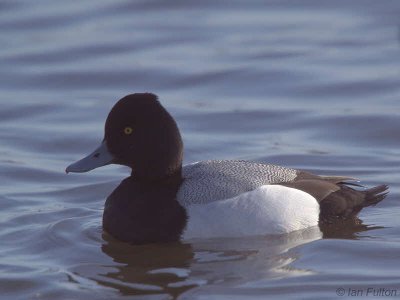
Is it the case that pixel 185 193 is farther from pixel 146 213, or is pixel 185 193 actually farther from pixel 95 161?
pixel 95 161

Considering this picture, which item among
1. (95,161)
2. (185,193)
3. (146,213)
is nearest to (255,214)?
(185,193)

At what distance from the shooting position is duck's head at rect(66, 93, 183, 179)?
25.9 feet

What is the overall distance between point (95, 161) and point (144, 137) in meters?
0.41

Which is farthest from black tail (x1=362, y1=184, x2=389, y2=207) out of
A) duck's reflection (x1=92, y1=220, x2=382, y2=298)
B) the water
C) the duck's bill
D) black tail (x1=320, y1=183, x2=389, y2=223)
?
the duck's bill

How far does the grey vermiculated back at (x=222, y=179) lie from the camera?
7719 millimetres

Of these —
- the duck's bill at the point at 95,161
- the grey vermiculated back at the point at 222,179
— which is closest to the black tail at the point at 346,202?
the grey vermiculated back at the point at 222,179

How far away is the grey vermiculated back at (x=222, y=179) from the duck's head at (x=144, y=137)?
0.18 m

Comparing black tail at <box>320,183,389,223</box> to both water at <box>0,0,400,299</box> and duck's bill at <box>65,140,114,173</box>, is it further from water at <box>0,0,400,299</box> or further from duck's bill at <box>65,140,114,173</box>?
duck's bill at <box>65,140,114,173</box>

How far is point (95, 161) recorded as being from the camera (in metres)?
8.06

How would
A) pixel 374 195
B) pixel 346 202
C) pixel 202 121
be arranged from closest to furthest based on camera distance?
pixel 346 202 → pixel 374 195 → pixel 202 121

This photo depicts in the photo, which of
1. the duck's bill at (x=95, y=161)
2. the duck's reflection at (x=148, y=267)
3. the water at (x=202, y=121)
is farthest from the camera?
the duck's bill at (x=95, y=161)

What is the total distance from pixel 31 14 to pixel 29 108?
3546mm

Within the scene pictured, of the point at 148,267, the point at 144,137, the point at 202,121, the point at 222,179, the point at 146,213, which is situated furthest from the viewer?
the point at 202,121

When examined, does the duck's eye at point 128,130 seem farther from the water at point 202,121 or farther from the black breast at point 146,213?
the water at point 202,121
